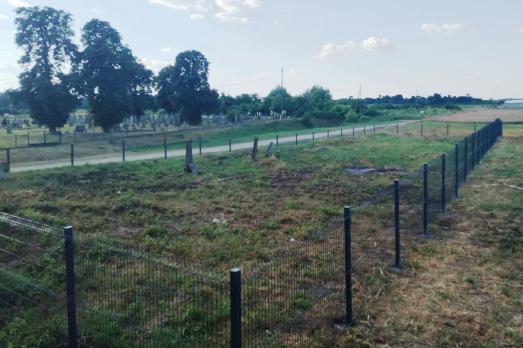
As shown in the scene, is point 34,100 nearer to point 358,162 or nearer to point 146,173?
point 146,173

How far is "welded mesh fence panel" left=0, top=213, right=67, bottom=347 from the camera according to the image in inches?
246

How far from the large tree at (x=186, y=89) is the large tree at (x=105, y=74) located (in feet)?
39.6

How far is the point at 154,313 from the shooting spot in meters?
7.03

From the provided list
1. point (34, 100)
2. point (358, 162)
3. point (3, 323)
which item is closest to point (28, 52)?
point (34, 100)

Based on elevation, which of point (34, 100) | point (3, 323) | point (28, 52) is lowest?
point (3, 323)

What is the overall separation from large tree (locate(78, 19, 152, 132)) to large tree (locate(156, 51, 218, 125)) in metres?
12.1

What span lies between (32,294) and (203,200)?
8.49m

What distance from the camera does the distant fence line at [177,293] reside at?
20.2 feet

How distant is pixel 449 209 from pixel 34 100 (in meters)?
42.4

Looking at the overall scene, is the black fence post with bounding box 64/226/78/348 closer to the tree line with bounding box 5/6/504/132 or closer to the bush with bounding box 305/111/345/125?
the tree line with bounding box 5/6/504/132

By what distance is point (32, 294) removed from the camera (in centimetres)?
774

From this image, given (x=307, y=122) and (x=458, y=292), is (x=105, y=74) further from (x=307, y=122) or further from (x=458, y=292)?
(x=458, y=292)

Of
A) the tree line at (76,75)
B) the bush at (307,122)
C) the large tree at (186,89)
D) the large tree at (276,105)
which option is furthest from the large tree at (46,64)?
the large tree at (276,105)

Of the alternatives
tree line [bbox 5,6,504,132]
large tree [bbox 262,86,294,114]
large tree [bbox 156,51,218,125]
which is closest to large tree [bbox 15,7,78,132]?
tree line [bbox 5,6,504,132]
